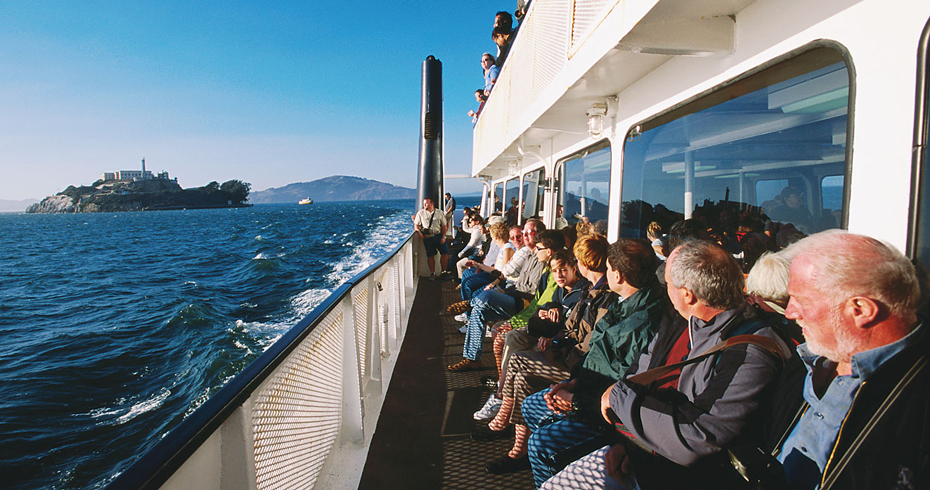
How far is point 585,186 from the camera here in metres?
4.79

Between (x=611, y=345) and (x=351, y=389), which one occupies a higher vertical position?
(x=611, y=345)

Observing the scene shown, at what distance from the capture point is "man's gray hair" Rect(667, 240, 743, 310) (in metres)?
1.53

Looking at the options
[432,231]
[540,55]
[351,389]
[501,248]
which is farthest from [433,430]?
[432,231]

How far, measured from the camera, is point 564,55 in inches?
122

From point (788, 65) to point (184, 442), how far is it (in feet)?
7.36

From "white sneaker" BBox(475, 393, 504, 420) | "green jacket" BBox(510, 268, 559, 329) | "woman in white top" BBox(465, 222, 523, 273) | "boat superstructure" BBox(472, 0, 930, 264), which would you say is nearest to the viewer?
"boat superstructure" BBox(472, 0, 930, 264)

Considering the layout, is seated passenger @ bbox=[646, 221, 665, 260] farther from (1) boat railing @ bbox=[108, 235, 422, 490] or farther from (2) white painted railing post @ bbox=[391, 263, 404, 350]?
(2) white painted railing post @ bbox=[391, 263, 404, 350]

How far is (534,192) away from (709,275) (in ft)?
19.2

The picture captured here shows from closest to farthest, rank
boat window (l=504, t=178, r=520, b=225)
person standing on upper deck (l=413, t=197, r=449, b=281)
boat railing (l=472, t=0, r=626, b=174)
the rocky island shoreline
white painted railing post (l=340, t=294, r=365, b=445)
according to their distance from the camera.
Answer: white painted railing post (l=340, t=294, r=365, b=445) → boat railing (l=472, t=0, r=626, b=174) → person standing on upper deck (l=413, t=197, r=449, b=281) → boat window (l=504, t=178, r=520, b=225) → the rocky island shoreline

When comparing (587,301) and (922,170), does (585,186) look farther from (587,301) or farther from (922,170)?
(922,170)

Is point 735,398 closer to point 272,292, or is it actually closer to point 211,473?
point 211,473

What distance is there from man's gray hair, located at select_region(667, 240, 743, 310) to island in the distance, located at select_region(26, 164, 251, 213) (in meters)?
150

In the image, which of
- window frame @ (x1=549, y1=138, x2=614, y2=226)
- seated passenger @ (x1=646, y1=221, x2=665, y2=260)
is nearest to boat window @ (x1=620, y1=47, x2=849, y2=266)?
seated passenger @ (x1=646, y1=221, x2=665, y2=260)

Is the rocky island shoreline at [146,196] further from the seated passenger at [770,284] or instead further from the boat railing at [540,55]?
the seated passenger at [770,284]
